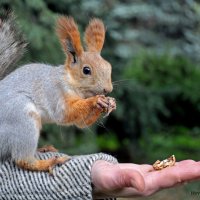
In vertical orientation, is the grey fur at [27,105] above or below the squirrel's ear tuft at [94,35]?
below

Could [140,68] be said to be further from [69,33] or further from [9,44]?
[69,33]

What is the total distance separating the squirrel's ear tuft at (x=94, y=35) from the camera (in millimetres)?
1884

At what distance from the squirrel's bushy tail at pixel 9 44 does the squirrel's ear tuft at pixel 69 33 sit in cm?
27

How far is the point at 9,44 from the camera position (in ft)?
6.68

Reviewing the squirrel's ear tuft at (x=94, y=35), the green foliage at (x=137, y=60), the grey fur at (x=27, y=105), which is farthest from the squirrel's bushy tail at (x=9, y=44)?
the green foliage at (x=137, y=60)

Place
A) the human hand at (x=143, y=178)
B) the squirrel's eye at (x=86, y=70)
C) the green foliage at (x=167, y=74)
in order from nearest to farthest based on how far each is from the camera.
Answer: the human hand at (x=143, y=178)
the squirrel's eye at (x=86, y=70)
the green foliage at (x=167, y=74)

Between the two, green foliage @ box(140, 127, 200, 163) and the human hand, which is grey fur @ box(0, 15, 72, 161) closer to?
the human hand

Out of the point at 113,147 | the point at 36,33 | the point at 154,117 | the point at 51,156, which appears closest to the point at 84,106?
the point at 51,156

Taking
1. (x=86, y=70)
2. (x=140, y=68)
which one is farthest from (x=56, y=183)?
(x=140, y=68)

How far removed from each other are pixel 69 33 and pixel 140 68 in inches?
138

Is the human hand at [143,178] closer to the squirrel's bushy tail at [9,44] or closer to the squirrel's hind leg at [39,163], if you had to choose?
the squirrel's hind leg at [39,163]

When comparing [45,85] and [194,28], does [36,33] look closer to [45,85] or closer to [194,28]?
[194,28]

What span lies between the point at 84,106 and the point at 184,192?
1125 millimetres

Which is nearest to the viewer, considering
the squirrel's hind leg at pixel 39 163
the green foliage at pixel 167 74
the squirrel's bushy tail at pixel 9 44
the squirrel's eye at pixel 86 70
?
the squirrel's hind leg at pixel 39 163
